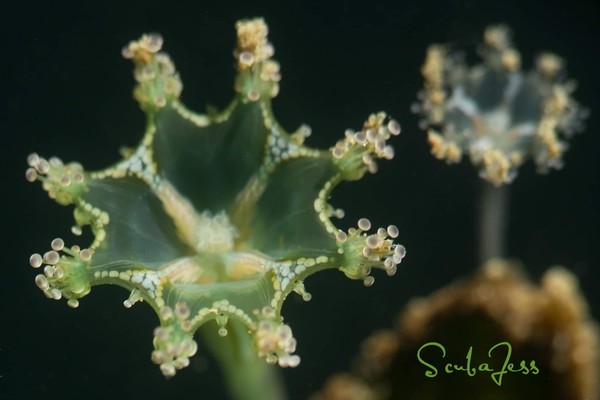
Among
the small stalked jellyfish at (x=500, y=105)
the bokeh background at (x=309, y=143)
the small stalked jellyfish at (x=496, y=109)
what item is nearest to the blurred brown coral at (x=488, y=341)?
Answer: the bokeh background at (x=309, y=143)

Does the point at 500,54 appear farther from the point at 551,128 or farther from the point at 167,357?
the point at 167,357

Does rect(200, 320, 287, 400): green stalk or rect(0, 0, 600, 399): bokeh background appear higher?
rect(0, 0, 600, 399): bokeh background

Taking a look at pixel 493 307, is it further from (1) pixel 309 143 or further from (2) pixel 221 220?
(2) pixel 221 220

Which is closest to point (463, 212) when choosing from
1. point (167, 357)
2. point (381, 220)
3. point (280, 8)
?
point (381, 220)

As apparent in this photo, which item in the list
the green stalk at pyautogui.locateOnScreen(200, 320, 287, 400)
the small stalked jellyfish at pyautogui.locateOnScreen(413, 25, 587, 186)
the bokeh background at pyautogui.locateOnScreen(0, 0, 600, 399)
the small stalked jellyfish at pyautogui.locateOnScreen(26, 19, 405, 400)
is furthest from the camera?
the small stalked jellyfish at pyautogui.locateOnScreen(413, 25, 587, 186)

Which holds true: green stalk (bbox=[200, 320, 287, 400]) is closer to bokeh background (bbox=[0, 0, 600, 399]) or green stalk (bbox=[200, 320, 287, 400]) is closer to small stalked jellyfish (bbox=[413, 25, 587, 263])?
bokeh background (bbox=[0, 0, 600, 399])

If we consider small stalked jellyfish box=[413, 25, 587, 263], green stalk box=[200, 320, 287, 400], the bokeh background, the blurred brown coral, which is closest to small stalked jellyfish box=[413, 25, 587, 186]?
small stalked jellyfish box=[413, 25, 587, 263]

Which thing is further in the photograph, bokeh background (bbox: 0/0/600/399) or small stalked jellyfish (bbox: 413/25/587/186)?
small stalked jellyfish (bbox: 413/25/587/186)
